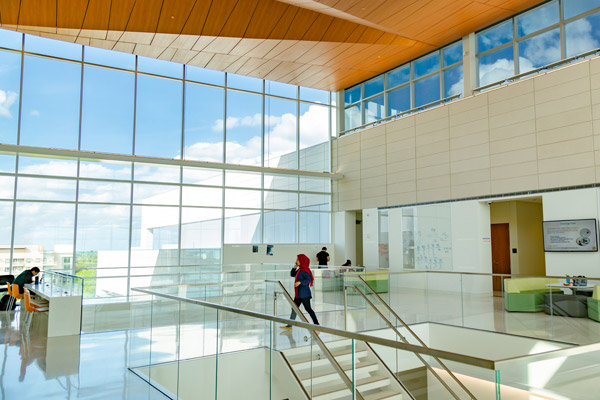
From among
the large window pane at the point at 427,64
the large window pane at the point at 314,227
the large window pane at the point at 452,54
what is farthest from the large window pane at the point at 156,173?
the large window pane at the point at 452,54

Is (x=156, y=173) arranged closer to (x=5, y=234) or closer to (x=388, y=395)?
(x=5, y=234)

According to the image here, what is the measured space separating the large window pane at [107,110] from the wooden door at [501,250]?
1293 cm

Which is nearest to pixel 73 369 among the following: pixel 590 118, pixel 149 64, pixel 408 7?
pixel 408 7

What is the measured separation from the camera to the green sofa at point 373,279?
9414mm

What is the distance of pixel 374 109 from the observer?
1834 cm

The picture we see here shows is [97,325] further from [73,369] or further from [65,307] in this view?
[73,369]

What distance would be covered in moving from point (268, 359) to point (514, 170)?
10.4m

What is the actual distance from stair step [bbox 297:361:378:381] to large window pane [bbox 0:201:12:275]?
43.3ft

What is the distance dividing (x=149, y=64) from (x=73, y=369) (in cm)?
1301

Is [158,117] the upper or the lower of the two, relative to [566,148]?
upper

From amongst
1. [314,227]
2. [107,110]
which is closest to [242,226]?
[314,227]

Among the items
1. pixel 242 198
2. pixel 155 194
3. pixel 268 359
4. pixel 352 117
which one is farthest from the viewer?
pixel 352 117

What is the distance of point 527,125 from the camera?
12.7 metres

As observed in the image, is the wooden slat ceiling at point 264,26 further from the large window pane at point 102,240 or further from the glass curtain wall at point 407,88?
the large window pane at point 102,240
